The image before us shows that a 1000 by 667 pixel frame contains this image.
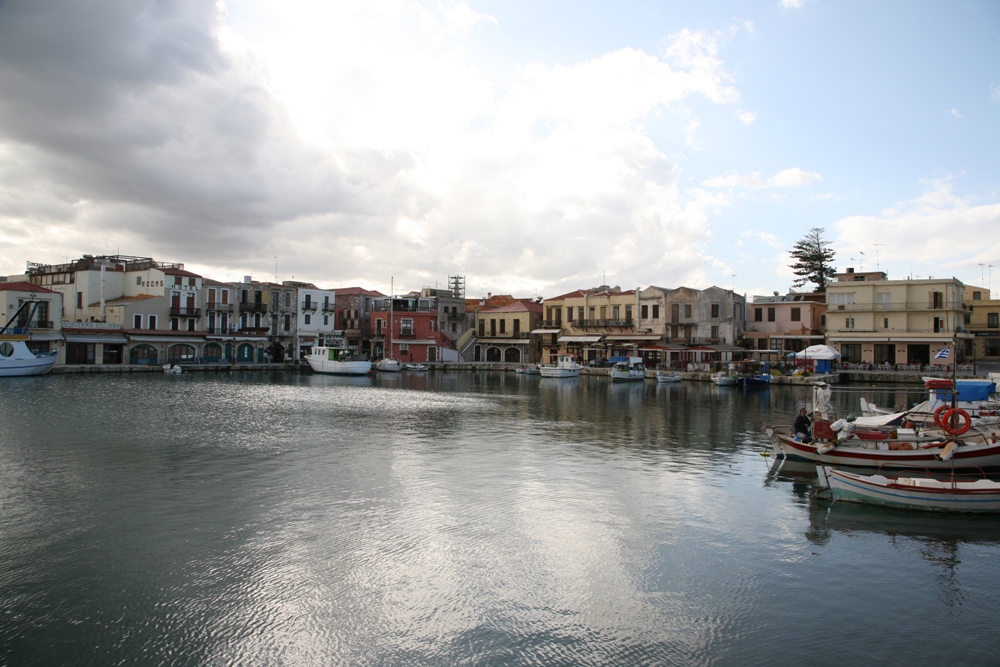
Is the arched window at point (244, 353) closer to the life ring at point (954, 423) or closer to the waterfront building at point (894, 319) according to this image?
the waterfront building at point (894, 319)

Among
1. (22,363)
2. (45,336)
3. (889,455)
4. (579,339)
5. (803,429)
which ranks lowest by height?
(889,455)

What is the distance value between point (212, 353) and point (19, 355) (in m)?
17.4

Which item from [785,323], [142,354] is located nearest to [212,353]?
[142,354]

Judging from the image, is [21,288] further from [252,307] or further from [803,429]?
[803,429]

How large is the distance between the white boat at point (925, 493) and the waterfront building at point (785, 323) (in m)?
44.8

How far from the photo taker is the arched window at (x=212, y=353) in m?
59.6

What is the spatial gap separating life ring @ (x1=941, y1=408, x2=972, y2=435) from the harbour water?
3.26 m

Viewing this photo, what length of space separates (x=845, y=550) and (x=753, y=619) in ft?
11.8

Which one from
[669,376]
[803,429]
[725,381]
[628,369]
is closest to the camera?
[803,429]

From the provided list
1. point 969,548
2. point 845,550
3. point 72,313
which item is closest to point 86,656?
point 845,550

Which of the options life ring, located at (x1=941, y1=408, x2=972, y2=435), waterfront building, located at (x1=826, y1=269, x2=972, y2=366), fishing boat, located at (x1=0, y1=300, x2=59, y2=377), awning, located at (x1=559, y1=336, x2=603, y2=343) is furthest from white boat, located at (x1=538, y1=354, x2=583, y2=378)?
life ring, located at (x1=941, y1=408, x2=972, y2=435)

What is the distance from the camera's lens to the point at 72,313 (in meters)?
58.7

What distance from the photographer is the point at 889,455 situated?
51.8 ft

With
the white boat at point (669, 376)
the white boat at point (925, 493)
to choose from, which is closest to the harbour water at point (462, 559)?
the white boat at point (925, 493)
